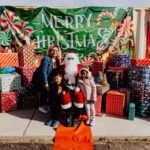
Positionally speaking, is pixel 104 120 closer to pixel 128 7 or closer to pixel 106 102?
pixel 106 102

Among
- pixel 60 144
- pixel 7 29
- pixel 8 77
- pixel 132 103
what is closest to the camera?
pixel 60 144

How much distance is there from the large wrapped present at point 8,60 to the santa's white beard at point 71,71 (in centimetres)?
167

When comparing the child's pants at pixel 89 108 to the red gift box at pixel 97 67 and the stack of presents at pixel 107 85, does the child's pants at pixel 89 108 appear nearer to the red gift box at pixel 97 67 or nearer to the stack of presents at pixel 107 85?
the stack of presents at pixel 107 85

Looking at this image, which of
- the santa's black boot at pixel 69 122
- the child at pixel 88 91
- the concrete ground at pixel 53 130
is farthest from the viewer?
the child at pixel 88 91

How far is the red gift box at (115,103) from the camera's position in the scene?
5410mm

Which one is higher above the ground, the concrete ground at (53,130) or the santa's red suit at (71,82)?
the santa's red suit at (71,82)

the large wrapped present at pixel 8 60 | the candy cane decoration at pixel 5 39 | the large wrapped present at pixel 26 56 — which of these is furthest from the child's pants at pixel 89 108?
the candy cane decoration at pixel 5 39

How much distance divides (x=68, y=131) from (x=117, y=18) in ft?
13.0

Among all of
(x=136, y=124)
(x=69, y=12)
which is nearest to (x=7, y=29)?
(x=69, y=12)

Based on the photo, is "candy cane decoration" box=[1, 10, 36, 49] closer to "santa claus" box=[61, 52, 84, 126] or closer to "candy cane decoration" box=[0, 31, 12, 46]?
"candy cane decoration" box=[0, 31, 12, 46]

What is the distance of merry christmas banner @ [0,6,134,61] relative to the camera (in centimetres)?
700

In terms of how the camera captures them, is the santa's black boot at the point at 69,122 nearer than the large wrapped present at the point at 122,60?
Yes

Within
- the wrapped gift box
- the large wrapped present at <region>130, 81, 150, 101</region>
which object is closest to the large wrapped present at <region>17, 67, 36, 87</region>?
the wrapped gift box

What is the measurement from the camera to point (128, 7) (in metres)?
7.16
